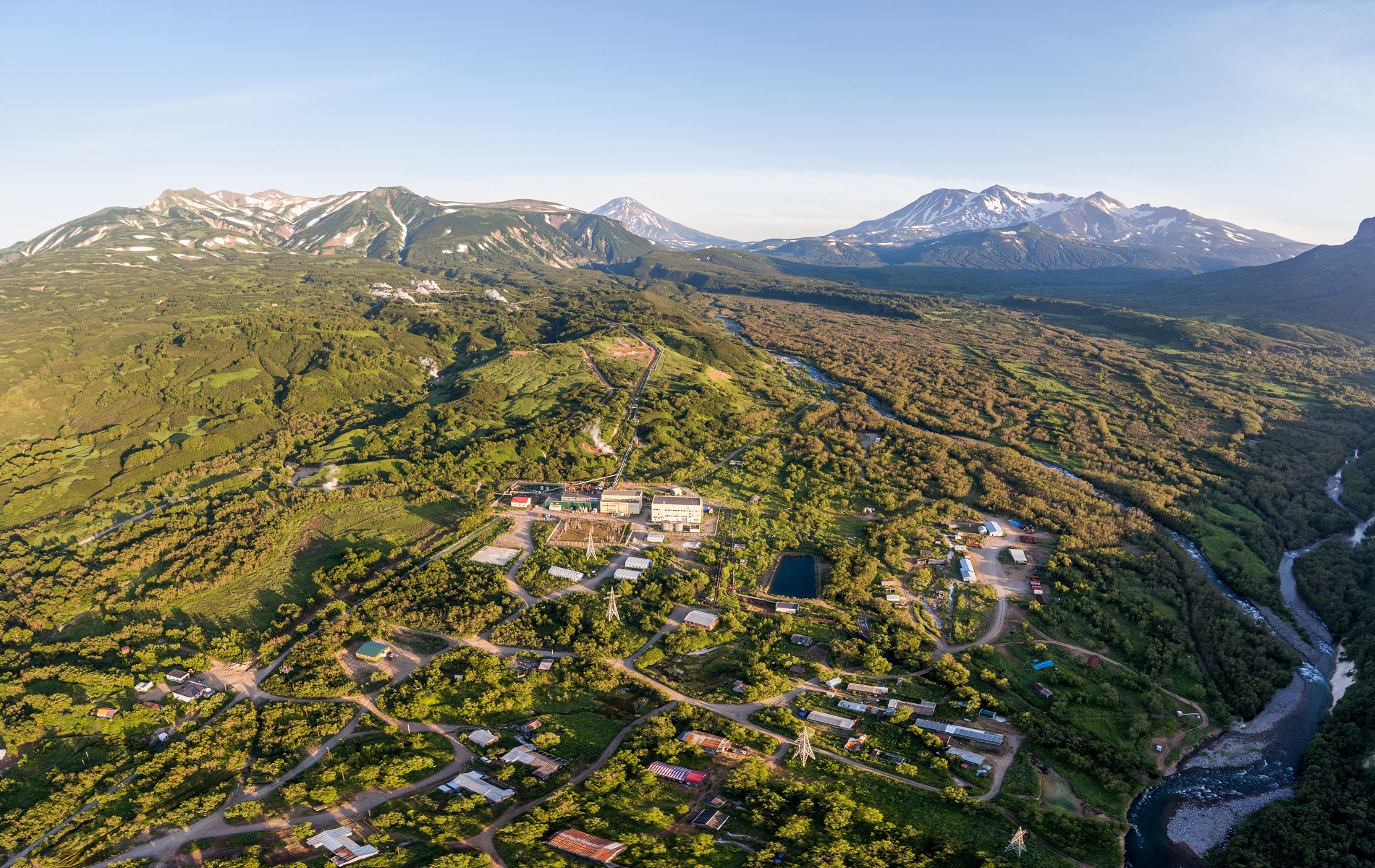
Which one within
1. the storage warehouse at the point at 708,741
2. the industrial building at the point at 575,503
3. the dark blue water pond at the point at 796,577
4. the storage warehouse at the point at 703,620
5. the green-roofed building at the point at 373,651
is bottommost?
the green-roofed building at the point at 373,651

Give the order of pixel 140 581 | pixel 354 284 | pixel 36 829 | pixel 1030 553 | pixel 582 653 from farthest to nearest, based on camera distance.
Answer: pixel 354 284 < pixel 1030 553 < pixel 140 581 < pixel 582 653 < pixel 36 829

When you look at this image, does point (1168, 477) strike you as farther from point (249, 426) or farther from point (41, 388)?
point (41, 388)

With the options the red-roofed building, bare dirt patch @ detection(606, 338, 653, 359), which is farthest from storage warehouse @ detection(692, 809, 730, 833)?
bare dirt patch @ detection(606, 338, 653, 359)

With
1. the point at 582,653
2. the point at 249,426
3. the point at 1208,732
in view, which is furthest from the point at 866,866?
the point at 249,426

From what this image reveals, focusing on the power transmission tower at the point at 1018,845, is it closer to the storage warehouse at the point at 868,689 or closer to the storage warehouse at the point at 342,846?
the storage warehouse at the point at 868,689

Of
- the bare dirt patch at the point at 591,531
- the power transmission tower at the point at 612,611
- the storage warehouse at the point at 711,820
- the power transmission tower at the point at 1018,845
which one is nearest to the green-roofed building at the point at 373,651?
the power transmission tower at the point at 612,611

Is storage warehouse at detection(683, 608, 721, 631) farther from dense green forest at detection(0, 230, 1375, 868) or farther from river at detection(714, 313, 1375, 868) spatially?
river at detection(714, 313, 1375, 868)
